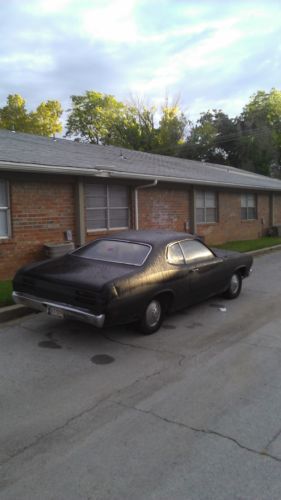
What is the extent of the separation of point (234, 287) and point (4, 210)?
5.44 metres

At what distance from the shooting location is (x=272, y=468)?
116 inches

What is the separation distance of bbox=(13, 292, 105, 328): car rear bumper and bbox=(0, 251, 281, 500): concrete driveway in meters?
0.39

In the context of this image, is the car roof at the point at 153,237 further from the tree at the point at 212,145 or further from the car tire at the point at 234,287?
the tree at the point at 212,145

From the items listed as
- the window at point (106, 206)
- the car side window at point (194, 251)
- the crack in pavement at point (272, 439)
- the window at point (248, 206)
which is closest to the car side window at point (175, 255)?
the car side window at point (194, 251)

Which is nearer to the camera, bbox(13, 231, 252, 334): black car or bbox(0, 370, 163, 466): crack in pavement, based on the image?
bbox(0, 370, 163, 466): crack in pavement

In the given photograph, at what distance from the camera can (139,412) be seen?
377cm

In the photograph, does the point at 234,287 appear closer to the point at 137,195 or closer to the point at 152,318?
the point at 152,318

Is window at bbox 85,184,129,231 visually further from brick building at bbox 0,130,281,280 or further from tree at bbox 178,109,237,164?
tree at bbox 178,109,237,164

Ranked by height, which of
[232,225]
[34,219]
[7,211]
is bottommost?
[232,225]

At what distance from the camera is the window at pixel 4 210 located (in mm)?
9898

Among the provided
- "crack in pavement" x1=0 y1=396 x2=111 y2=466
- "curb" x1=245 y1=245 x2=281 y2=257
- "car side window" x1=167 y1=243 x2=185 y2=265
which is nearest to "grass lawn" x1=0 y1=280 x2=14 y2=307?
"car side window" x1=167 y1=243 x2=185 y2=265

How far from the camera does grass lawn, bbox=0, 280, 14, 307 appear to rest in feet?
23.1

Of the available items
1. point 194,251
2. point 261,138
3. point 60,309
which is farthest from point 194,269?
point 261,138

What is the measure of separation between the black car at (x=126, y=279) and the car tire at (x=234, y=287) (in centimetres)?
60
